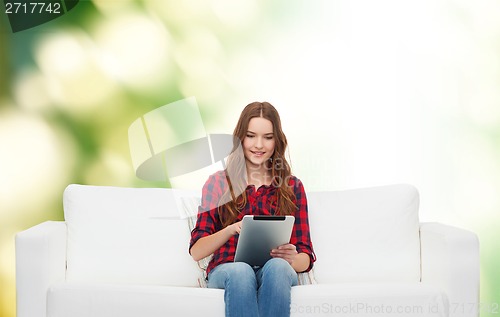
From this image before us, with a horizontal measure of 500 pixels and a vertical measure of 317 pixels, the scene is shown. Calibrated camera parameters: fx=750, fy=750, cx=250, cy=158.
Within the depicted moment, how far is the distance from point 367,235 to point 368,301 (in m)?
0.50

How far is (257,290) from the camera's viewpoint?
259cm

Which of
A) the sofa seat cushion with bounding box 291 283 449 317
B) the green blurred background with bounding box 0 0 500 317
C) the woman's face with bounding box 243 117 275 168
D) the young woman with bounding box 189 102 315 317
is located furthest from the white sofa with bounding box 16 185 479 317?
the green blurred background with bounding box 0 0 500 317

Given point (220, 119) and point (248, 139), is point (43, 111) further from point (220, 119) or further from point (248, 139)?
point (248, 139)

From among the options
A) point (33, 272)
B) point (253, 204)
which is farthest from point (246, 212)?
point (33, 272)

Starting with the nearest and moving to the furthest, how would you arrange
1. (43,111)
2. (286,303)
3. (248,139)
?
(286,303)
(248,139)
(43,111)

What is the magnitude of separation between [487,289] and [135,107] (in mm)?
1972

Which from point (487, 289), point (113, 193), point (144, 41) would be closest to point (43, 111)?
point (144, 41)

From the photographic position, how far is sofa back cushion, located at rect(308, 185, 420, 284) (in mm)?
2961

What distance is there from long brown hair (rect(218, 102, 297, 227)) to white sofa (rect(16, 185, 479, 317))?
219 mm

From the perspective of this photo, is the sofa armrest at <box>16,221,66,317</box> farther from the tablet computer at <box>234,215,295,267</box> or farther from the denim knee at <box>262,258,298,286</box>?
the denim knee at <box>262,258,298,286</box>

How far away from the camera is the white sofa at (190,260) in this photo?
2.56 metres

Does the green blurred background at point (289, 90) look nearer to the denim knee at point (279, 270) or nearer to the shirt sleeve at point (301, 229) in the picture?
the shirt sleeve at point (301, 229)

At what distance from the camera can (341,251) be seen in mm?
2994

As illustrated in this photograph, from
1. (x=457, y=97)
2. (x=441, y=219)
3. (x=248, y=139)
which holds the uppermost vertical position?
(x=457, y=97)
